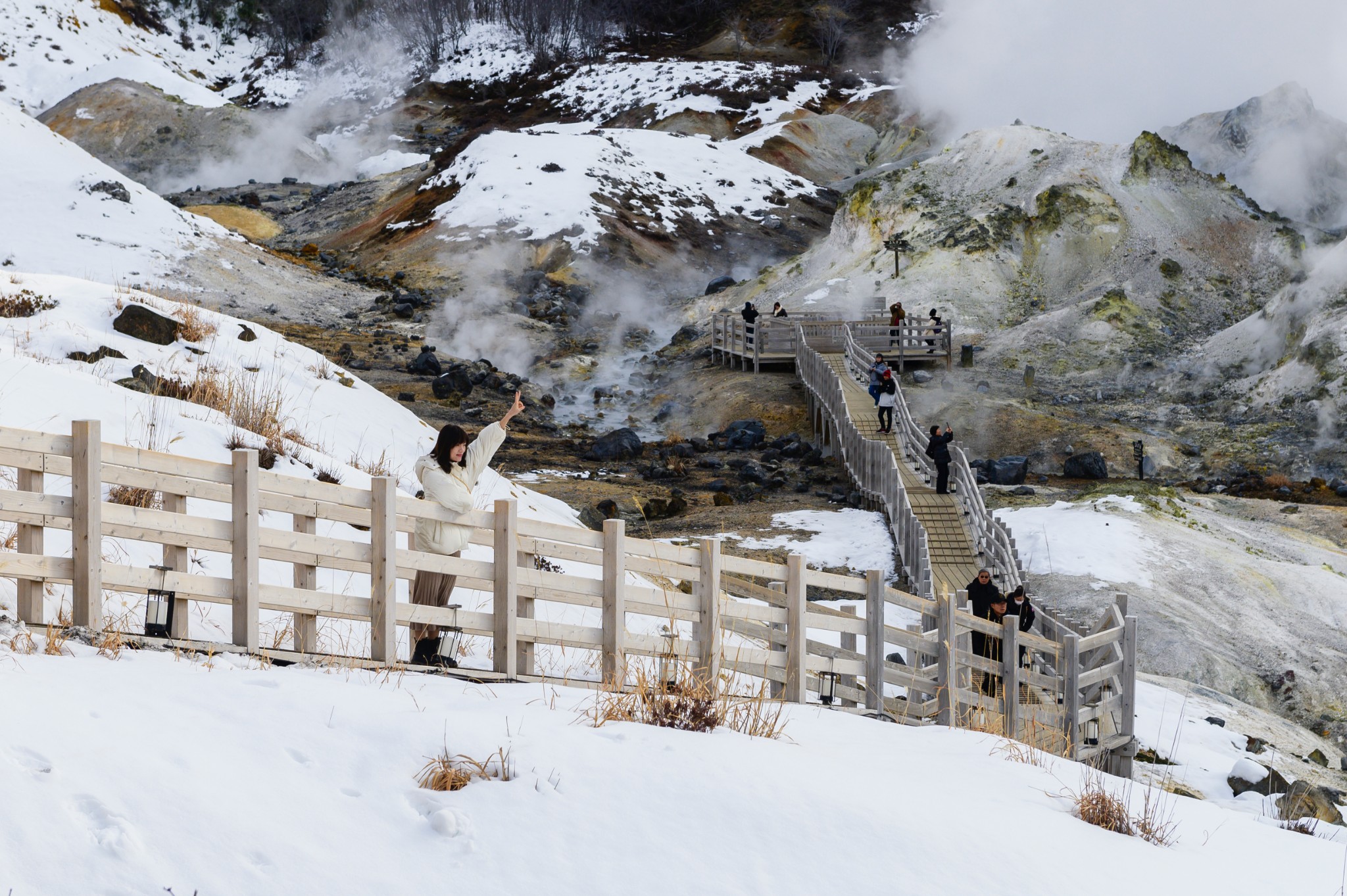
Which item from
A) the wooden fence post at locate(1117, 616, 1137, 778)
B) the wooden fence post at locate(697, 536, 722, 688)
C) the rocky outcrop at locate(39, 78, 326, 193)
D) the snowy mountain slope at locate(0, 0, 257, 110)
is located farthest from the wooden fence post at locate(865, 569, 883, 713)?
the snowy mountain slope at locate(0, 0, 257, 110)

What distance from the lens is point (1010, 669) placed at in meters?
10.8

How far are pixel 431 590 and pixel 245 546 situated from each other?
126cm

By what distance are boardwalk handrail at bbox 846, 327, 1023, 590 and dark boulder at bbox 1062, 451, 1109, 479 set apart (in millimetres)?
5434

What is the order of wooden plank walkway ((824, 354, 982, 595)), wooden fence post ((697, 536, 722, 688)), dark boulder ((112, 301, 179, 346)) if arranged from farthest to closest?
wooden plank walkway ((824, 354, 982, 595))
dark boulder ((112, 301, 179, 346))
wooden fence post ((697, 536, 722, 688))

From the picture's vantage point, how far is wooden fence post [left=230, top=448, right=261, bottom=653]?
22.3 ft

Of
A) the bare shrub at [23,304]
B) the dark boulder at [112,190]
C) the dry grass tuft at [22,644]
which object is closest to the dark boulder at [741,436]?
the bare shrub at [23,304]

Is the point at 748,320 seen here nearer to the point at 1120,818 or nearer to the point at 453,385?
the point at 453,385

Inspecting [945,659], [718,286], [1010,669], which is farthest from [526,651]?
[718,286]

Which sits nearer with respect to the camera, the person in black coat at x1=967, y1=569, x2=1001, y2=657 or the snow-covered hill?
the snow-covered hill

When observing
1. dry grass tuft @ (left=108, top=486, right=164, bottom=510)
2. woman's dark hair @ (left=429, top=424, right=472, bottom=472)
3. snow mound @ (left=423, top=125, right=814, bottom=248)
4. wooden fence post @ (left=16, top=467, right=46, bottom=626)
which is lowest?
wooden fence post @ (left=16, top=467, right=46, bottom=626)

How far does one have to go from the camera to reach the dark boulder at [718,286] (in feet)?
168

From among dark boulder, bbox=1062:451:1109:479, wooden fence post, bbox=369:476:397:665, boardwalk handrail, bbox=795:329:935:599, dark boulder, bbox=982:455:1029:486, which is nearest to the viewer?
wooden fence post, bbox=369:476:397:665

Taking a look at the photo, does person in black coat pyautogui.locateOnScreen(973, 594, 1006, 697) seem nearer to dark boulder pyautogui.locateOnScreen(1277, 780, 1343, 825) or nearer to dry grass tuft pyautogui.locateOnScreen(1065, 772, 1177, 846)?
dark boulder pyautogui.locateOnScreen(1277, 780, 1343, 825)

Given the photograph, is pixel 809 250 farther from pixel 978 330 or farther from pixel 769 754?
pixel 769 754
